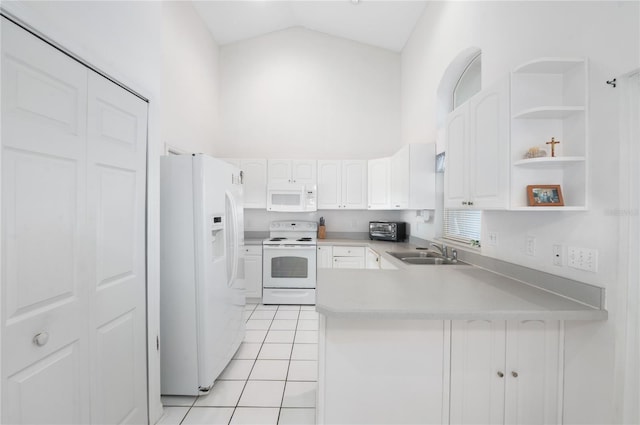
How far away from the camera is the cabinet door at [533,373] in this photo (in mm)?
1339

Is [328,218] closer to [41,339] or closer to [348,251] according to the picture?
[348,251]

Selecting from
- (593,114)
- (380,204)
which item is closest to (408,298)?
(593,114)

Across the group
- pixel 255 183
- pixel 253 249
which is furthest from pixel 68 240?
pixel 255 183

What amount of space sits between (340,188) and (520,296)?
9.86 ft

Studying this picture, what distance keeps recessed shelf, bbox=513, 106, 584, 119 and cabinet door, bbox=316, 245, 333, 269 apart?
9.25 feet

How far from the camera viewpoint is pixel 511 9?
180 centimetres

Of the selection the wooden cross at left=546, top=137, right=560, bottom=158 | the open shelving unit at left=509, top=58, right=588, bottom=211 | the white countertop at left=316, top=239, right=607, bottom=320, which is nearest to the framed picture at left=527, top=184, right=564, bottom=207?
the open shelving unit at left=509, top=58, right=588, bottom=211

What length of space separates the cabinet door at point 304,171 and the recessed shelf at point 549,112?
3010 millimetres

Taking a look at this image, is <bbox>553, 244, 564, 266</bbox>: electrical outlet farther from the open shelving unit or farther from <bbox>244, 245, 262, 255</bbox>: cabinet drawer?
<bbox>244, 245, 262, 255</bbox>: cabinet drawer

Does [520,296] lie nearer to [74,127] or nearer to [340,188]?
[74,127]

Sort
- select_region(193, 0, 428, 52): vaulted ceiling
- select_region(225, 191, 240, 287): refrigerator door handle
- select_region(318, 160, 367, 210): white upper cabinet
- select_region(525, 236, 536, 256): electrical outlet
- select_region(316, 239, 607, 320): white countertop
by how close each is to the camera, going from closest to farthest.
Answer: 1. select_region(316, 239, 607, 320): white countertop
2. select_region(525, 236, 536, 256): electrical outlet
3. select_region(225, 191, 240, 287): refrigerator door handle
4. select_region(193, 0, 428, 52): vaulted ceiling
5. select_region(318, 160, 367, 210): white upper cabinet

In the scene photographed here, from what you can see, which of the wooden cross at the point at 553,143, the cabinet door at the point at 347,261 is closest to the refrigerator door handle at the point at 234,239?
the cabinet door at the point at 347,261

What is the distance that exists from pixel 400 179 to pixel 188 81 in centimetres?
281

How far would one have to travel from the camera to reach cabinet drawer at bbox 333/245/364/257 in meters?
3.83
